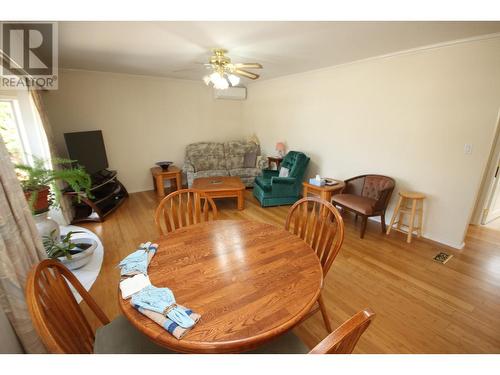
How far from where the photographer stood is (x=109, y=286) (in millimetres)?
1996

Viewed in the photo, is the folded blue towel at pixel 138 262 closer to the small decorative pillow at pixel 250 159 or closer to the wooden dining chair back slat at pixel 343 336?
the wooden dining chair back slat at pixel 343 336

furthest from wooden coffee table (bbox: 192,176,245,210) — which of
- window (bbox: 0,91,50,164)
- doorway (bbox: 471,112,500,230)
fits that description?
doorway (bbox: 471,112,500,230)

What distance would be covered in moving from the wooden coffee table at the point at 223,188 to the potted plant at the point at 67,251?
1693 millimetres

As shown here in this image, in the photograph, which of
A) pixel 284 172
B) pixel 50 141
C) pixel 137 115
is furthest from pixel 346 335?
pixel 137 115

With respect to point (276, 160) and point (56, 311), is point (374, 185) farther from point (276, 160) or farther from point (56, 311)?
point (56, 311)

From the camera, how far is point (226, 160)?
4.99 metres

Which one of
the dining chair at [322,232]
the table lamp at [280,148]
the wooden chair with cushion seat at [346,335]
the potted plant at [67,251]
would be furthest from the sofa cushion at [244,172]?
the wooden chair with cushion seat at [346,335]

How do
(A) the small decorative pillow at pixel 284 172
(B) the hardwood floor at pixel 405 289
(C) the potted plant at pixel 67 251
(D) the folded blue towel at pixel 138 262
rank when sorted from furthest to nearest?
1. (A) the small decorative pillow at pixel 284 172
2. (C) the potted plant at pixel 67 251
3. (B) the hardwood floor at pixel 405 289
4. (D) the folded blue towel at pixel 138 262

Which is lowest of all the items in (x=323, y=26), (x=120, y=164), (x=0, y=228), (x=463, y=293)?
(x=463, y=293)

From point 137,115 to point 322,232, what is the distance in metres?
4.44

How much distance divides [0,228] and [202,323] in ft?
3.52

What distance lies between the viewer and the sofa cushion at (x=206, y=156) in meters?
4.80
